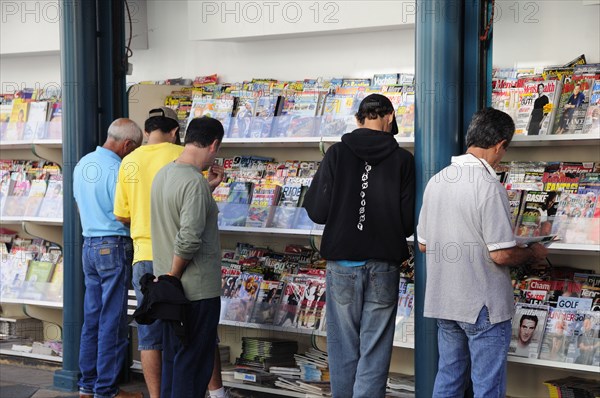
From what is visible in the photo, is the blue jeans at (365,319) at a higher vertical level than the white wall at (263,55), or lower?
lower

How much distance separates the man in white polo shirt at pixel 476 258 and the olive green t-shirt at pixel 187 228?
113 centimetres

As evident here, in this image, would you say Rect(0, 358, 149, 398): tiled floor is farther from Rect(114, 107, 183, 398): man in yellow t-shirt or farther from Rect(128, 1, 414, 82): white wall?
Rect(128, 1, 414, 82): white wall

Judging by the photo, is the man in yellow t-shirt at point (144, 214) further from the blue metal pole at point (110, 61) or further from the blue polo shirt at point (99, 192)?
the blue metal pole at point (110, 61)

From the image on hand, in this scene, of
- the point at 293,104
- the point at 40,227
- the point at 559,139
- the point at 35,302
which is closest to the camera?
the point at 559,139

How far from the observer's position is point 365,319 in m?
4.50

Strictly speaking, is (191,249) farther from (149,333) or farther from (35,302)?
(35,302)

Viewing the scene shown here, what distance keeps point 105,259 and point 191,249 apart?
1292 mm

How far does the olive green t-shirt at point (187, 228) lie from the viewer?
177 inches

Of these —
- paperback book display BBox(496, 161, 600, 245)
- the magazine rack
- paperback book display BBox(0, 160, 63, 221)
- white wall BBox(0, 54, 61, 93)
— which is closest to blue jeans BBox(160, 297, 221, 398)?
paperback book display BBox(496, 161, 600, 245)

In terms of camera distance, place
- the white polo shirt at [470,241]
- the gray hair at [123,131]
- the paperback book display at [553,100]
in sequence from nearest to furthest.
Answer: the white polo shirt at [470,241]
the paperback book display at [553,100]
the gray hair at [123,131]

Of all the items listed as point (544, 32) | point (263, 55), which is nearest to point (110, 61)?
point (263, 55)

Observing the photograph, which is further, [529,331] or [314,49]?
[314,49]

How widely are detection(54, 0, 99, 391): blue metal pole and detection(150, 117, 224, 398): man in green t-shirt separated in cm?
174

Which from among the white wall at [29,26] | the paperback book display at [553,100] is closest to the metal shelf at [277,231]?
the paperback book display at [553,100]
